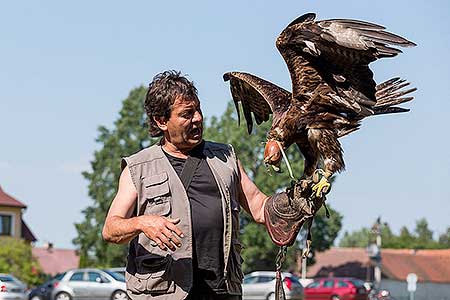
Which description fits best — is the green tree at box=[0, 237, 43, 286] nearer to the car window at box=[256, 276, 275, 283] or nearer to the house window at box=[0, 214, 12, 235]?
the car window at box=[256, 276, 275, 283]

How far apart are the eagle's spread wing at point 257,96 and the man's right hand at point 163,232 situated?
7.27ft

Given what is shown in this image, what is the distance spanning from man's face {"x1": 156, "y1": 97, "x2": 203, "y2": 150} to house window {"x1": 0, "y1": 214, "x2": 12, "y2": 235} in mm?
46531

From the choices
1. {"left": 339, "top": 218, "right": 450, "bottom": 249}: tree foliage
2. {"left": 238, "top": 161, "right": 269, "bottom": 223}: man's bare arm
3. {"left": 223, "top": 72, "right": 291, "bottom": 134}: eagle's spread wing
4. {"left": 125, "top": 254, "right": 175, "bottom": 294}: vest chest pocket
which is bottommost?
{"left": 339, "top": 218, "right": 450, "bottom": 249}: tree foliage

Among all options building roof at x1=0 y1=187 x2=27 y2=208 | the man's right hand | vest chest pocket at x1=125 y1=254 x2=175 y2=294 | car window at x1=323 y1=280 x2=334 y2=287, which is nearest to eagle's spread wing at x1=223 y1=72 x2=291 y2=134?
vest chest pocket at x1=125 y1=254 x2=175 y2=294

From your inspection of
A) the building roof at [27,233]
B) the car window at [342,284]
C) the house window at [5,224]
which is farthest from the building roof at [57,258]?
the car window at [342,284]

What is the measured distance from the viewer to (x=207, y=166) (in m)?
4.79

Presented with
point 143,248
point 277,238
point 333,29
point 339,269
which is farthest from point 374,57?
point 339,269

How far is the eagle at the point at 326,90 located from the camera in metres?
5.41

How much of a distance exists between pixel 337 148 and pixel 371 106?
1.06ft

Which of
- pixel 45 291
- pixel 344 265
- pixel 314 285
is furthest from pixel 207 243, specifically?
pixel 344 265

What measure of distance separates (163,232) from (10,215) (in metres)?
48.7

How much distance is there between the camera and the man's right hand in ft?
13.6

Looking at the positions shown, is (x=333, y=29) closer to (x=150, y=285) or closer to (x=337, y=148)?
(x=337, y=148)

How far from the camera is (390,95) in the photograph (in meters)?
6.32
